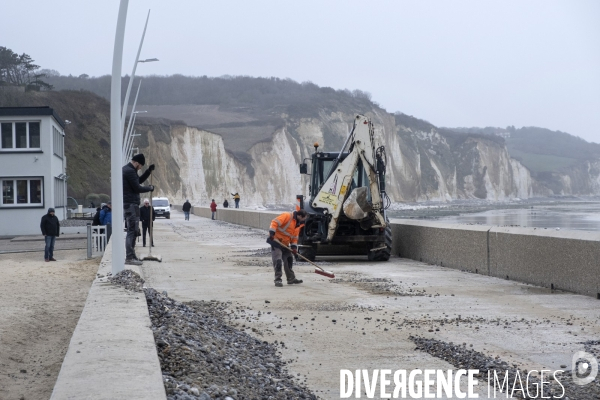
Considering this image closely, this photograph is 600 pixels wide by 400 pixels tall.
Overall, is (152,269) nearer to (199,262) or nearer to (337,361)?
(199,262)

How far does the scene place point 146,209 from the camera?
2669 cm

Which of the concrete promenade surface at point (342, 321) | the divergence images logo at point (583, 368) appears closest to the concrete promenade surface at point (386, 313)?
the concrete promenade surface at point (342, 321)

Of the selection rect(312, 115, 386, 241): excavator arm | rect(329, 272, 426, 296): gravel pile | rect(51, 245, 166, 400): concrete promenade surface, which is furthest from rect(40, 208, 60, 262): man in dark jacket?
rect(51, 245, 166, 400): concrete promenade surface

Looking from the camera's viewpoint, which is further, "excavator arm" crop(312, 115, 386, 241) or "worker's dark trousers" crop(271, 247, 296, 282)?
"excavator arm" crop(312, 115, 386, 241)

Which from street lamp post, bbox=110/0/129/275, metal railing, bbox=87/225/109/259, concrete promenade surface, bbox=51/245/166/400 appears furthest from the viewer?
metal railing, bbox=87/225/109/259

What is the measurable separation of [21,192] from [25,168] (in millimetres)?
1171

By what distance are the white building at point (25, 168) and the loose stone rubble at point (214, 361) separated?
30874mm

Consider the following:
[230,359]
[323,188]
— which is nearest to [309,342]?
[230,359]

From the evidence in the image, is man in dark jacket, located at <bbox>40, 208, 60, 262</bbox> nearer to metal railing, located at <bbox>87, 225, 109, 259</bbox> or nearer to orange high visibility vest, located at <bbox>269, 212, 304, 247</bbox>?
metal railing, located at <bbox>87, 225, 109, 259</bbox>

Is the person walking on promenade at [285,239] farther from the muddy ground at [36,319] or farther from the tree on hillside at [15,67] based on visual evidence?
the tree on hillside at [15,67]

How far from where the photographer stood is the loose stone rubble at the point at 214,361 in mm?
6070

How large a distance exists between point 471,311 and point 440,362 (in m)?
3.49

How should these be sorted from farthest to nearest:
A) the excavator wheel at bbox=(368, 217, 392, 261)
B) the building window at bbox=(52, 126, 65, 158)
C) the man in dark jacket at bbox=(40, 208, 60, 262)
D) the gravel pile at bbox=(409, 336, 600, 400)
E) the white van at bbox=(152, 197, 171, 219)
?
the white van at bbox=(152, 197, 171, 219)
the building window at bbox=(52, 126, 65, 158)
the man in dark jacket at bbox=(40, 208, 60, 262)
the excavator wheel at bbox=(368, 217, 392, 261)
the gravel pile at bbox=(409, 336, 600, 400)

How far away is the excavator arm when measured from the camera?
19.4m
